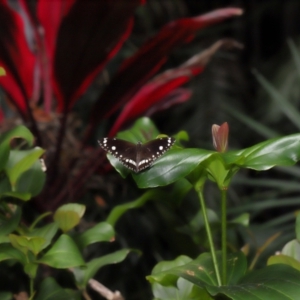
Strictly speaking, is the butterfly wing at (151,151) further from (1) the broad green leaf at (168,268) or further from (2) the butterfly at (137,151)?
(1) the broad green leaf at (168,268)

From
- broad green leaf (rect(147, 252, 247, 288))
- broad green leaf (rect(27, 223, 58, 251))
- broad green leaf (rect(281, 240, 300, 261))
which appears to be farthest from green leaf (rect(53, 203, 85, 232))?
broad green leaf (rect(281, 240, 300, 261))

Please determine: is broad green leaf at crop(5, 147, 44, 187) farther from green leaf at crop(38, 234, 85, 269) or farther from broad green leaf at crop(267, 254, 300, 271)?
broad green leaf at crop(267, 254, 300, 271)

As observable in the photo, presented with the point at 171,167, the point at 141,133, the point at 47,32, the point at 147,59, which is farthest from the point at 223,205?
the point at 47,32

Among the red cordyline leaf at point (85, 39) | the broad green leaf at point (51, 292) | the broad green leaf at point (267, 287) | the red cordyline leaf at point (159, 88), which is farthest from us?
the red cordyline leaf at point (159, 88)

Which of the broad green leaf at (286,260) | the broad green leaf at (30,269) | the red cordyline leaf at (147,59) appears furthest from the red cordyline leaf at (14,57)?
the broad green leaf at (286,260)

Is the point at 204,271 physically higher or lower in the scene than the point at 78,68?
lower

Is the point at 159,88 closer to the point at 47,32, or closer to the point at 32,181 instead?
the point at 47,32

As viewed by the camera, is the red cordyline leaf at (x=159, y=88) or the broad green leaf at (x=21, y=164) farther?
the red cordyline leaf at (x=159, y=88)
